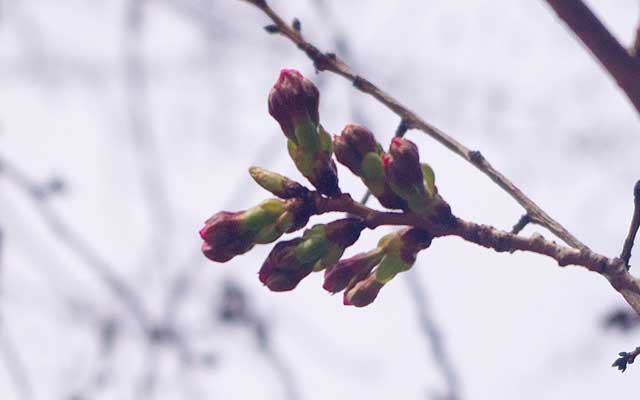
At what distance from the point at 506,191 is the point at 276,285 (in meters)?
0.41

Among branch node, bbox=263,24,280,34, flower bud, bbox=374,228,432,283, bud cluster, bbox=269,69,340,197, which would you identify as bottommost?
flower bud, bbox=374,228,432,283

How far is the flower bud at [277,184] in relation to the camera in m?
1.50

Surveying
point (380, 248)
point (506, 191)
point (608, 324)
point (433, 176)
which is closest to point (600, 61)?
point (506, 191)

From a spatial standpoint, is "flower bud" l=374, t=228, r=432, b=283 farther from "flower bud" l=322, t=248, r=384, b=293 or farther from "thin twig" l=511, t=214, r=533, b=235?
"thin twig" l=511, t=214, r=533, b=235

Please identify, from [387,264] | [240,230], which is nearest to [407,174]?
[387,264]

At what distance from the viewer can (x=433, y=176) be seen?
61.0 inches

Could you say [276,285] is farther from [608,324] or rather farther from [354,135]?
[608,324]

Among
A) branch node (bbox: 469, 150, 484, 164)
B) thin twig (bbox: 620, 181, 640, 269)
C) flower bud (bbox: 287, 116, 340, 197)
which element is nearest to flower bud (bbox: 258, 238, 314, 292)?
flower bud (bbox: 287, 116, 340, 197)

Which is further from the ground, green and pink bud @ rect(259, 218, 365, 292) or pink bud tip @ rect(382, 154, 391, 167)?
pink bud tip @ rect(382, 154, 391, 167)

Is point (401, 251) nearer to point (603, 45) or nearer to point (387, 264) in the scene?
point (387, 264)

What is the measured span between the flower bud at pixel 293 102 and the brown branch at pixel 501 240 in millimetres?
164

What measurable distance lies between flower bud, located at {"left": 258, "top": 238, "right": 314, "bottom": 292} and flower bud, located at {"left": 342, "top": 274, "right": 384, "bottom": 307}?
0.12 m

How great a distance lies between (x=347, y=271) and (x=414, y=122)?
0.97 feet

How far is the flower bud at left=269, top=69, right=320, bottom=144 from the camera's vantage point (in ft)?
5.18
